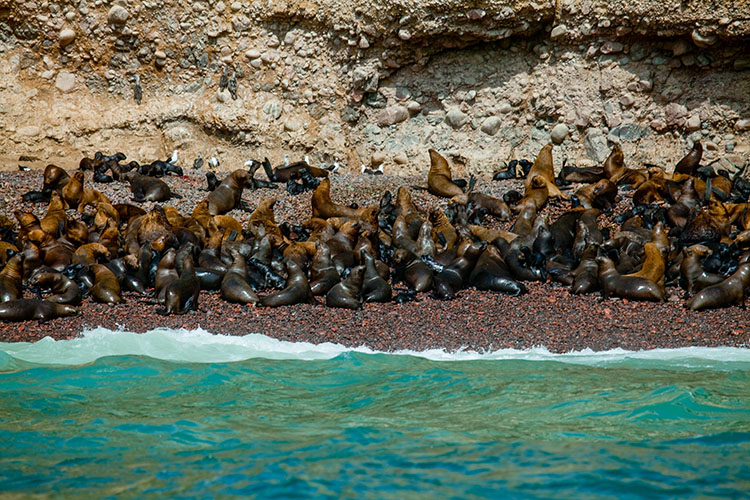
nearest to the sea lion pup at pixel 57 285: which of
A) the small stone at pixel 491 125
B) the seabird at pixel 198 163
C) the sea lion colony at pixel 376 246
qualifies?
the sea lion colony at pixel 376 246

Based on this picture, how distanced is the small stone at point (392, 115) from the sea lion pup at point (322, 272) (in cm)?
866

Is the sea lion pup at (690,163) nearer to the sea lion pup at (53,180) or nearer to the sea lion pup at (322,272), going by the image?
the sea lion pup at (322,272)

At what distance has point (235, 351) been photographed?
8227 mm

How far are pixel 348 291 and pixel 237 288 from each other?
1.32m

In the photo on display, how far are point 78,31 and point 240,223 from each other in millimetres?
8548

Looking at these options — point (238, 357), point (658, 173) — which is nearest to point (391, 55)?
point (658, 173)

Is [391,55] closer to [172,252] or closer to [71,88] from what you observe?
Result: [71,88]

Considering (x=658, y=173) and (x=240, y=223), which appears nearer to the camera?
(x=240, y=223)

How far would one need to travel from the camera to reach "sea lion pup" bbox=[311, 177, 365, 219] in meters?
13.6

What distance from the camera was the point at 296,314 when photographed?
9352 mm

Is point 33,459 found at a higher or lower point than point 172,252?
lower

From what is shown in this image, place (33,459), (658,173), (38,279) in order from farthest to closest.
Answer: (658,173)
(38,279)
(33,459)

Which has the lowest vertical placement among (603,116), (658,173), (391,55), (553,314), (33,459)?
Result: (33,459)

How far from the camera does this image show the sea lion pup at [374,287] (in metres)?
9.75
